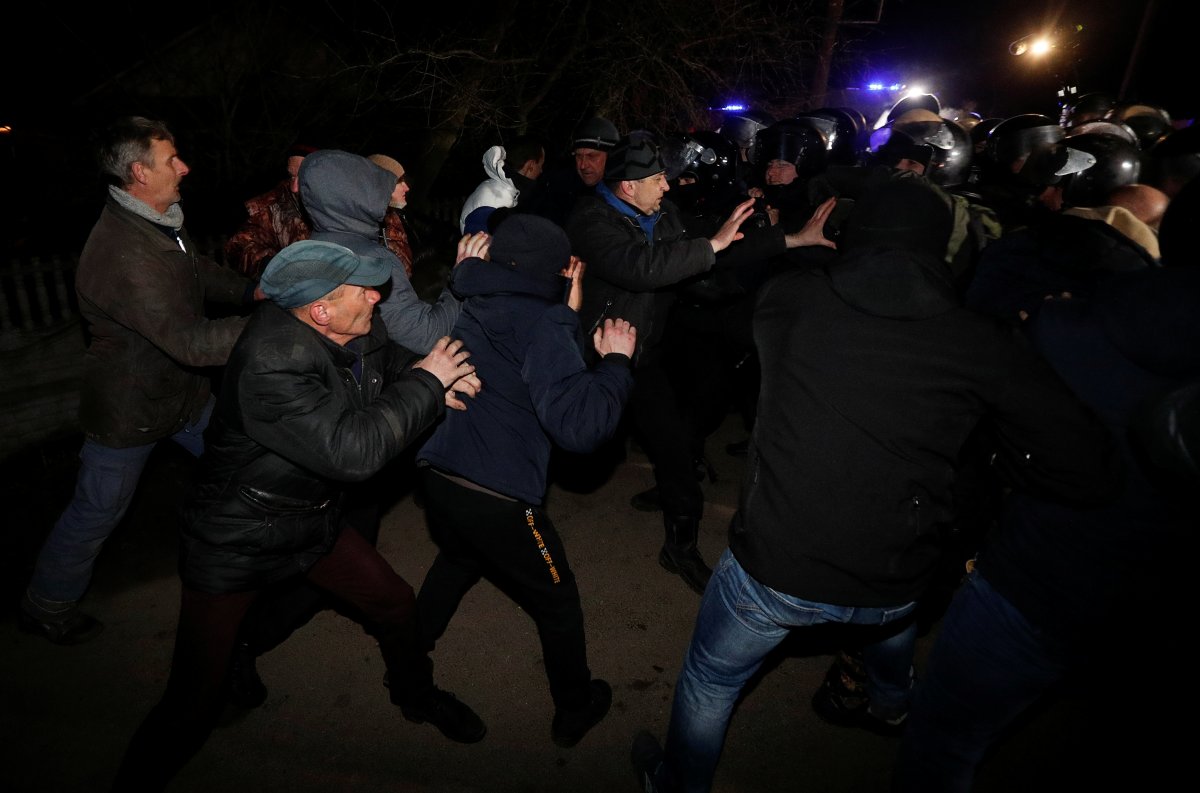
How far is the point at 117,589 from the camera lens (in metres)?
3.71

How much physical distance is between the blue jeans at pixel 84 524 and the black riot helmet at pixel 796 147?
4486 mm

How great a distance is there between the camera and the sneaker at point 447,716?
2.89 meters

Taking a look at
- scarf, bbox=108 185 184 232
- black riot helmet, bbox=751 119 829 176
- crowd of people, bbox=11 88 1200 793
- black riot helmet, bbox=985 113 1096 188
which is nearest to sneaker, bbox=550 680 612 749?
crowd of people, bbox=11 88 1200 793

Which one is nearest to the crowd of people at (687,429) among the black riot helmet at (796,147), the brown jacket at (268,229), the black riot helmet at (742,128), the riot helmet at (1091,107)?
the brown jacket at (268,229)

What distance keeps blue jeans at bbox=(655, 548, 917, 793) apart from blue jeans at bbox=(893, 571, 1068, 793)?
0.58 feet

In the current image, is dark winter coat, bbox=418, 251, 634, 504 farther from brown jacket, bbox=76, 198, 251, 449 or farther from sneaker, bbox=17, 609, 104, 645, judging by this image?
sneaker, bbox=17, 609, 104, 645

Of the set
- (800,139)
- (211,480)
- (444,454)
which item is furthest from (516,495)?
(800,139)

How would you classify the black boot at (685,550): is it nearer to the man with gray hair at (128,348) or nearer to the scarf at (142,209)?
the man with gray hair at (128,348)

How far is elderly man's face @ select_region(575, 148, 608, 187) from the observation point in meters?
5.24

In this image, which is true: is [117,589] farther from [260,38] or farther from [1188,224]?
[260,38]

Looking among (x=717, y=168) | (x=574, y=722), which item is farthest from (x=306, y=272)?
(x=717, y=168)

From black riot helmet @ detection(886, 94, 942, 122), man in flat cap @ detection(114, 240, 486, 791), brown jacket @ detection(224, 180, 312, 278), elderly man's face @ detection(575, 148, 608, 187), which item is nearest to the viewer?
man in flat cap @ detection(114, 240, 486, 791)

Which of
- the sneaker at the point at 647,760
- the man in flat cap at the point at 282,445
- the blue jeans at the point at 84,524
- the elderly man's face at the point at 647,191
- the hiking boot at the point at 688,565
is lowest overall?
the hiking boot at the point at 688,565

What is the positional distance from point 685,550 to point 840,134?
422 centimetres
